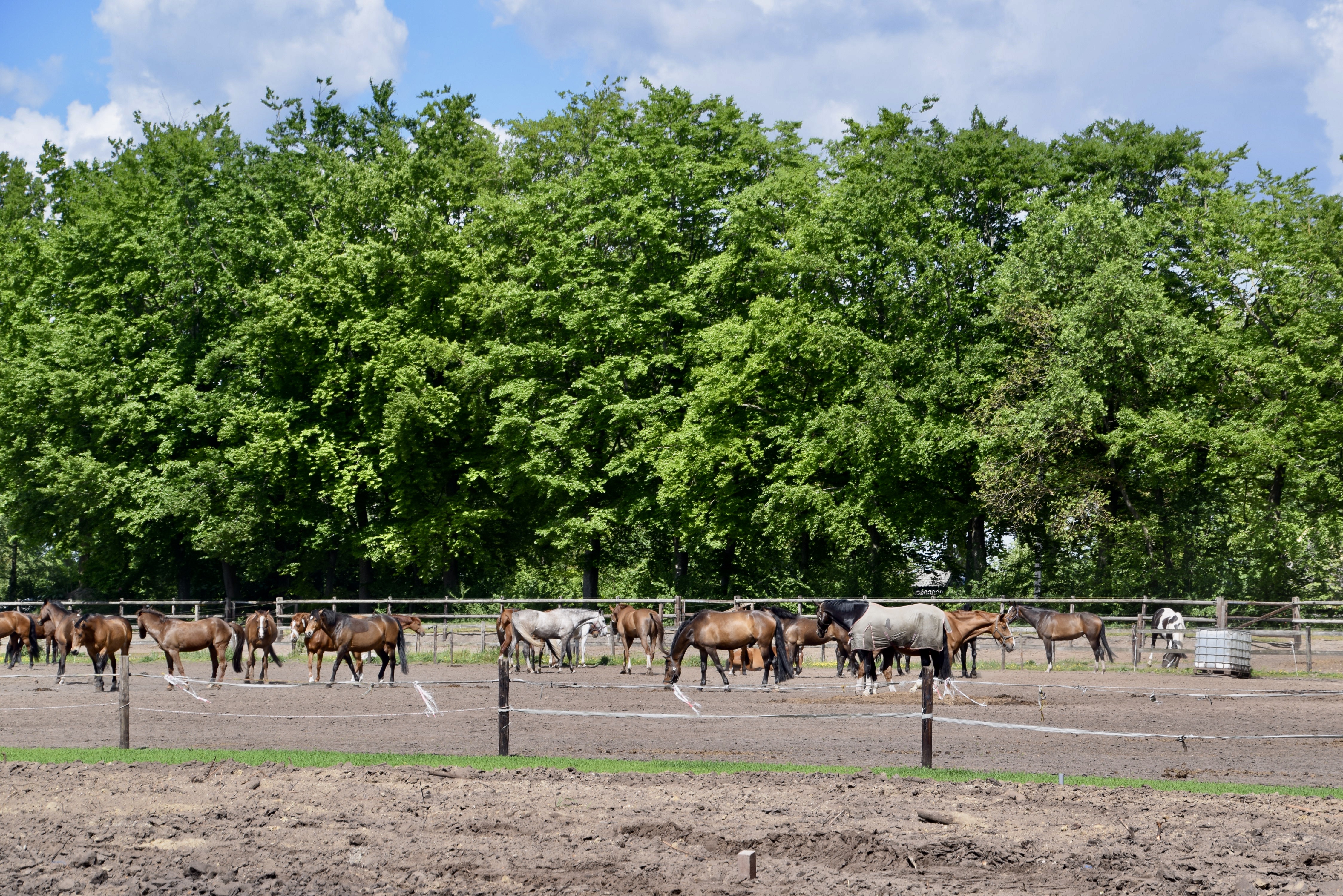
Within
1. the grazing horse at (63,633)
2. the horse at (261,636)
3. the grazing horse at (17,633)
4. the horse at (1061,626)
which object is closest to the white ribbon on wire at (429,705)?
the horse at (261,636)

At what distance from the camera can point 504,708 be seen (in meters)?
14.2

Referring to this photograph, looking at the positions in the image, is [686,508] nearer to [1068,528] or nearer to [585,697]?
[1068,528]

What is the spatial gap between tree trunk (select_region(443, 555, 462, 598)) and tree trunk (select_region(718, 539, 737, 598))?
942cm

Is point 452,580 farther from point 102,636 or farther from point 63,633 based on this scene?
point 102,636

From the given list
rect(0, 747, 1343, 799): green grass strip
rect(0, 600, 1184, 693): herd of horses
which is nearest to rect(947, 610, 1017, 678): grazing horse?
rect(0, 600, 1184, 693): herd of horses

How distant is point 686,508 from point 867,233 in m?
10.7

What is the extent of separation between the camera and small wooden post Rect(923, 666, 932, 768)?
13.1 metres

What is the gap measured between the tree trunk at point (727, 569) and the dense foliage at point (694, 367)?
0.48ft

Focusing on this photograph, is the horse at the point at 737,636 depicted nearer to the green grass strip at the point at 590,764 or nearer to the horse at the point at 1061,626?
the horse at the point at 1061,626

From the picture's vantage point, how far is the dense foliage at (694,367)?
37750 mm

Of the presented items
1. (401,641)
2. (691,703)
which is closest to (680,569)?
(401,641)

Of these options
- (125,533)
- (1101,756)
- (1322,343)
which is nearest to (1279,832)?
(1101,756)

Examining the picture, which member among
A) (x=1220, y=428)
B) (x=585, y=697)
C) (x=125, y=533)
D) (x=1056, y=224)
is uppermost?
(x=1056, y=224)

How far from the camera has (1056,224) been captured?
38.3 metres
